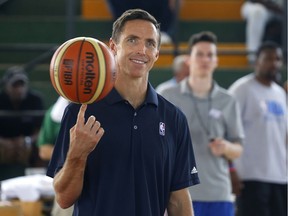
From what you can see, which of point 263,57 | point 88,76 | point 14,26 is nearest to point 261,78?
point 263,57

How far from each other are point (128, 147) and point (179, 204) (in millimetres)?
479

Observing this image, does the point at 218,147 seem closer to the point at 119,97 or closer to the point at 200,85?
the point at 200,85

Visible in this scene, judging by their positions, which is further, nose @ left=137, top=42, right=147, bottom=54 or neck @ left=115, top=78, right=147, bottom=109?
neck @ left=115, top=78, right=147, bottom=109

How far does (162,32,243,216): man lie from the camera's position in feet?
23.3

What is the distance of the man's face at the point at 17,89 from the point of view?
10.4 meters

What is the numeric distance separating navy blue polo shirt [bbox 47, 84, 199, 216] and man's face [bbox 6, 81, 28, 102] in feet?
19.5

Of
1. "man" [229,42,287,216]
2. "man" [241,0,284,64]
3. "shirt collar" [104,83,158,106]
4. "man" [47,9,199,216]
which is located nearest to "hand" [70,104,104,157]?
"man" [47,9,199,216]

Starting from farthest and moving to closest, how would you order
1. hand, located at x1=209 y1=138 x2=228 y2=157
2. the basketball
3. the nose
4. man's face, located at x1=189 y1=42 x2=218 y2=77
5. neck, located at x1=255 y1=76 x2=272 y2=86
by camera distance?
neck, located at x1=255 y1=76 x2=272 y2=86 < man's face, located at x1=189 y1=42 x2=218 y2=77 < hand, located at x1=209 y1=138 x2=228 y2=157 < the nose < the basketball

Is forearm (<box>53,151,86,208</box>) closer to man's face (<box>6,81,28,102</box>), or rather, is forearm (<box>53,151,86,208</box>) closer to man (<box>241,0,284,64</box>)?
man's face (<box>6,81,28,102</box>)

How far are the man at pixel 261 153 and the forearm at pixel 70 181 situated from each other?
407 centimetres

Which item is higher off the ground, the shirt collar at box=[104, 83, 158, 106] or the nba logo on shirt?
the shirt collar at box=[104, 83, 158, 106]

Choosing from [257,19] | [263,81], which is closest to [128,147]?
[263,81]

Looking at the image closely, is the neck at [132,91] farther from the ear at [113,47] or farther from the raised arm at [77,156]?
the raised arm at [77,156]

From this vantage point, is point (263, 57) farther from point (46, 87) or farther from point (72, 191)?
point (72, 191)
